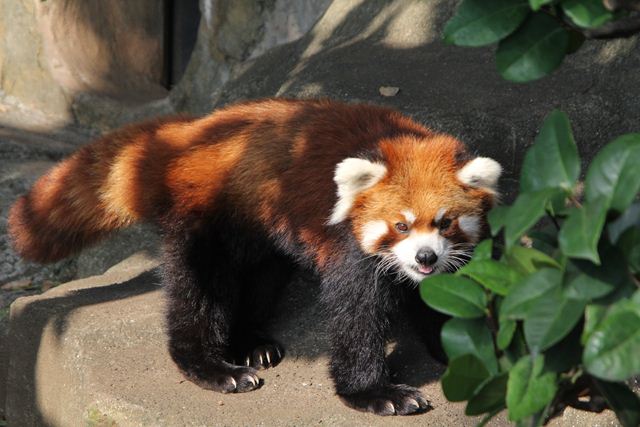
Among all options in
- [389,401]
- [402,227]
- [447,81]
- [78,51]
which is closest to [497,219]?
[402,227]

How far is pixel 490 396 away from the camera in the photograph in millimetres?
1613

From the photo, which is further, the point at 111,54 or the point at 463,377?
the point at 111,54

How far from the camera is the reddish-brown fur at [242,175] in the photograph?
3.48 meters

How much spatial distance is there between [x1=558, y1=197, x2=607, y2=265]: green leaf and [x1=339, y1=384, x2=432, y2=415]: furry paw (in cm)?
215

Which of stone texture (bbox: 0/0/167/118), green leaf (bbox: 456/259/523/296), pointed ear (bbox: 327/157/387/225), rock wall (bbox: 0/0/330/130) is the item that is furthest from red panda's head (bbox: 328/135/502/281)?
stone texture (bbox: 0/0/167/118)

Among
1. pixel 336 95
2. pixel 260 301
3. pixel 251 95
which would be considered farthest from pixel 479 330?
pixel 251 95

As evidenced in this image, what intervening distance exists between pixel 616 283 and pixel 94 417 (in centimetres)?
258

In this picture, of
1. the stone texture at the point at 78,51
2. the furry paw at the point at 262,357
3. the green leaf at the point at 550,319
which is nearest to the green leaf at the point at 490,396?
the green leaf at the point at 550,319

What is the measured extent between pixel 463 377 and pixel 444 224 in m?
1.80

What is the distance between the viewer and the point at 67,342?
395cm

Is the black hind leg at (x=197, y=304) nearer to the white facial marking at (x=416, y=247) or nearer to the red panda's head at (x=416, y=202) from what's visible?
the red panda's head at (x=416, y=202)

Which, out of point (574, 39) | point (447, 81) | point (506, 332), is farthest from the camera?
point (447, 81)

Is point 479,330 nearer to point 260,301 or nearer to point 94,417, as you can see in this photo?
point 94,417

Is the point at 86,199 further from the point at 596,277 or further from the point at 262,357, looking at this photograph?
the point at 596,277
